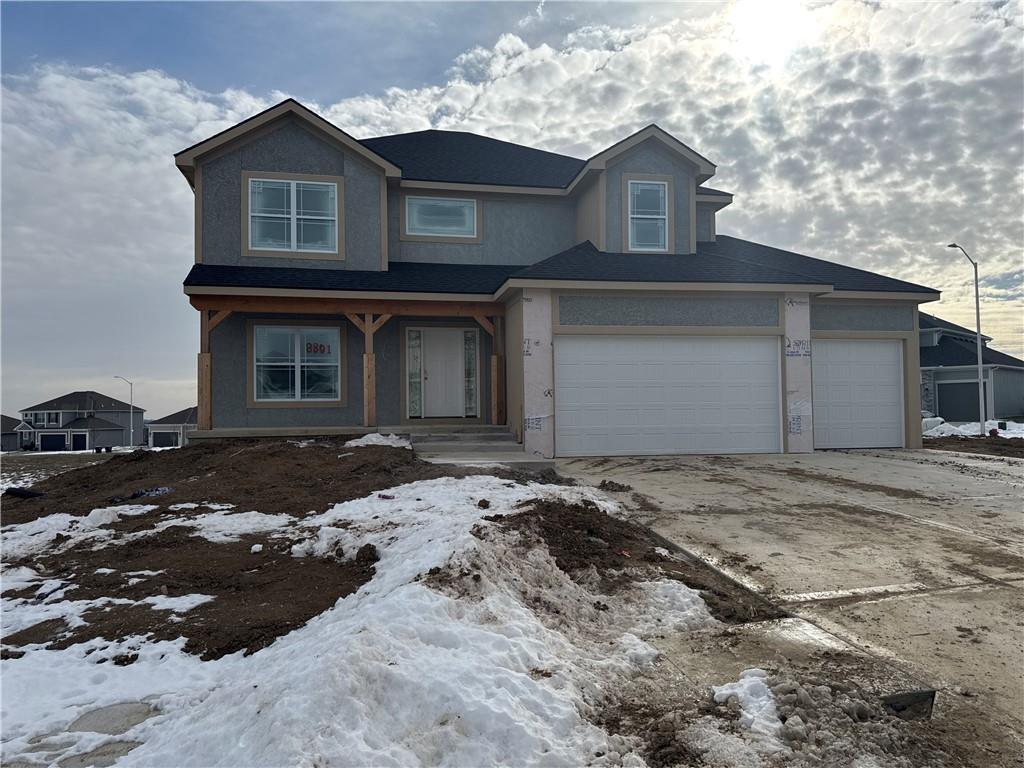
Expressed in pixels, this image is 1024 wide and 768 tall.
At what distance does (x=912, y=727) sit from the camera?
264 centimetres

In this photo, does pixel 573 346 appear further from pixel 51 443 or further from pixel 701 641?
pixel 51 443

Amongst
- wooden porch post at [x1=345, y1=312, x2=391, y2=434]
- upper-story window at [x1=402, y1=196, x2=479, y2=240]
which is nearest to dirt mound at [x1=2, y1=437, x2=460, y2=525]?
wooden porch post at [x1=345, y1=312, x2=391, y2=434]

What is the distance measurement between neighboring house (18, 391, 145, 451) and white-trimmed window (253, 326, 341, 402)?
41.2 meters

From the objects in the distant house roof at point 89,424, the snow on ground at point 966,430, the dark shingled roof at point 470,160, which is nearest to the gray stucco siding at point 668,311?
the dark shingled roof at point 470,160

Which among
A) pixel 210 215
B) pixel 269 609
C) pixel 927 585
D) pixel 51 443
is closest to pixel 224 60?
pixel 210 215

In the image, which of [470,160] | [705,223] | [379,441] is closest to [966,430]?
[705,223]

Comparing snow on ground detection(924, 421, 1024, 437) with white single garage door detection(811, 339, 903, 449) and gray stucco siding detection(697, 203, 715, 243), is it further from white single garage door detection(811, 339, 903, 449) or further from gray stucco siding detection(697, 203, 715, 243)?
gray stucco siding detection(697, 203, 715, 243)

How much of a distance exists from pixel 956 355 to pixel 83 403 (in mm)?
61044

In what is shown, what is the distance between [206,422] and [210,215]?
440 centimetres

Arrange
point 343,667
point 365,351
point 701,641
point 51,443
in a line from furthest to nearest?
1. point 51,443
2. point 365,351
3. point 701,641
4. point 343,667

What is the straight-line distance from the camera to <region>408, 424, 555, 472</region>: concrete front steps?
916cm

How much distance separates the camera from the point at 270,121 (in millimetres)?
12438

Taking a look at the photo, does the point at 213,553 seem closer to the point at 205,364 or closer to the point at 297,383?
the point at 205,364

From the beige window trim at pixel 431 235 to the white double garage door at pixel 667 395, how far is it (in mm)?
4453
